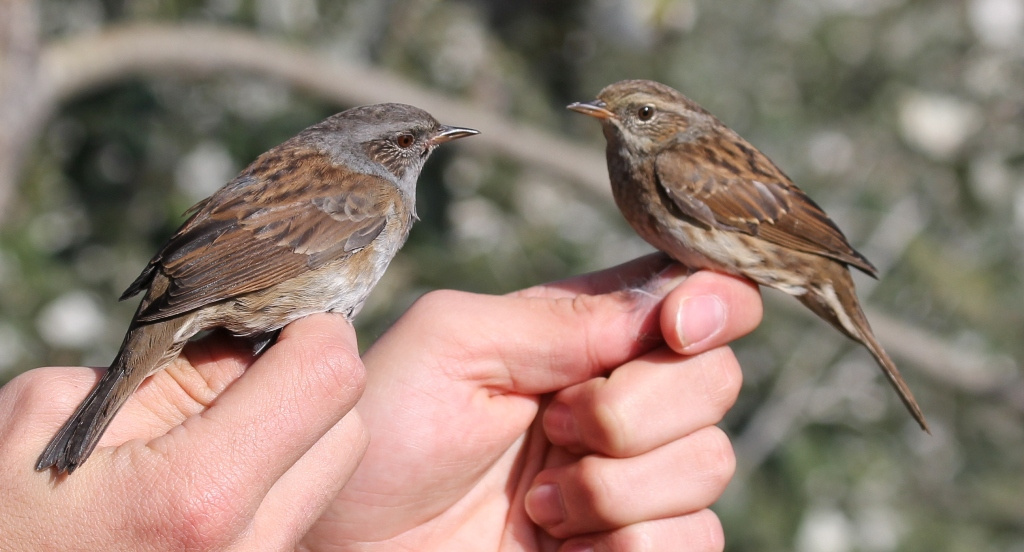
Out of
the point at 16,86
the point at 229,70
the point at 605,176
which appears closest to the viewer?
the point at 16,86

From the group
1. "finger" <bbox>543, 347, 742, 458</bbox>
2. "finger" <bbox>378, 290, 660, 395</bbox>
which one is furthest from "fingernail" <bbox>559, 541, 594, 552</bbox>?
"finger" <bbox>378, 290, 660, 395</bbox>

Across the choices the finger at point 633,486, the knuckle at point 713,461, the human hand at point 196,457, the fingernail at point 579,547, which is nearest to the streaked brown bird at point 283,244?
the human hand at point 196,457

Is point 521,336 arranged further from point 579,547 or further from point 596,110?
point 596,110

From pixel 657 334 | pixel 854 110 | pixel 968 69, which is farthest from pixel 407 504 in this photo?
pixel 968 69

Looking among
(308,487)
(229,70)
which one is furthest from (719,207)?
(229,70)

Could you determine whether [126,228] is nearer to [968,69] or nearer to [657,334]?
[657,334]

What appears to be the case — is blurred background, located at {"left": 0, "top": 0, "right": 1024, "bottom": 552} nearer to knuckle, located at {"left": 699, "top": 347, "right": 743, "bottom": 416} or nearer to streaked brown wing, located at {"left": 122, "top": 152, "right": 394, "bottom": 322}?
streaked brown wing, located at {"left": 122, "top": 152, "right": 394, "bottom": 322}
